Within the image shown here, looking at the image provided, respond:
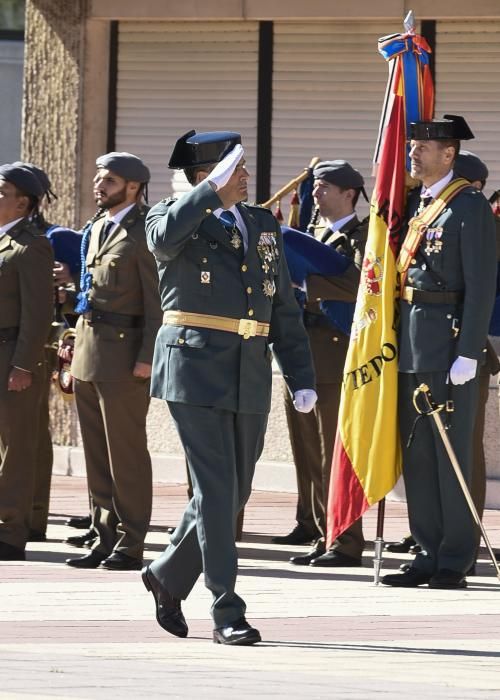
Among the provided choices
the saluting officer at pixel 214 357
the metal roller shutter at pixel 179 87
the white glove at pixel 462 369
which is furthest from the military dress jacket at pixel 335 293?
the metal roller shutter at pixel 179 87

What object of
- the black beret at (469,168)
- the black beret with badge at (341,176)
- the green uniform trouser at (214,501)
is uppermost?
the black beret at (469,168)

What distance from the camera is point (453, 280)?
852 cm

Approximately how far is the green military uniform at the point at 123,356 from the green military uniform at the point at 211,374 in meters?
2.00

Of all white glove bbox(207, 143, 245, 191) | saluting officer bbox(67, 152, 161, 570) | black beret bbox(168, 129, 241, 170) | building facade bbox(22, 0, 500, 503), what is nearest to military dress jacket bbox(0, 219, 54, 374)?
saluting officer bbox(67, 152, 161, 570)

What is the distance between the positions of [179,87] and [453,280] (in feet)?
18.1

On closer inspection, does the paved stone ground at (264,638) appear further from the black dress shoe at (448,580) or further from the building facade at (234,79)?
the building facade at (234,79)

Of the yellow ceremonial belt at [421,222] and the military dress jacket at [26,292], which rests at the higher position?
the yellow ceremonial belt at [421,222]

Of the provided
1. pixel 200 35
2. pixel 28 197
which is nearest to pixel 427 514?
pixel 28 197

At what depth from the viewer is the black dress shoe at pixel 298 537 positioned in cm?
1029

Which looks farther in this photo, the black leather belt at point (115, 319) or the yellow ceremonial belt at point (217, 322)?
the black leather belt at point (115, 319)

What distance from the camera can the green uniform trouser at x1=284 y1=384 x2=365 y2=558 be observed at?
9.41m

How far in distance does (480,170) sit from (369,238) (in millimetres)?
1134

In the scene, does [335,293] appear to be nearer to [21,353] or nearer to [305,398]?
[21,353]

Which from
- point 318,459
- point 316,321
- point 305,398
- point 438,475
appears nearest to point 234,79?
point 316,321
